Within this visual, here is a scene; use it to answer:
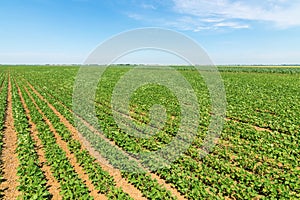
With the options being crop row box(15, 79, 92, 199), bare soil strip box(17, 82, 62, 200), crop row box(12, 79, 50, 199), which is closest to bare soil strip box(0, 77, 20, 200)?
crop row box(12, 79, 50, 199)

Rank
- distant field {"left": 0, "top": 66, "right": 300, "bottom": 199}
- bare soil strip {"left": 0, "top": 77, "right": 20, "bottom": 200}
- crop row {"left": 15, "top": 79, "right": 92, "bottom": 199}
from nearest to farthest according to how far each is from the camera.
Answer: crop row {"left": 15, "top": 79, "right": 92, "bottom": 199}, distant field {"left": 0, "top": 66, "right": 300, "bottom": 199}, bare soil strip {"left": 0, "top": 77, "right": 20, "bottom": 200}

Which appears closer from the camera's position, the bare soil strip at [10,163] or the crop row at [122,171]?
the crop row at [122,171]

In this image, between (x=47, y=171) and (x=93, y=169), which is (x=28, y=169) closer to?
(x=47, y=171)

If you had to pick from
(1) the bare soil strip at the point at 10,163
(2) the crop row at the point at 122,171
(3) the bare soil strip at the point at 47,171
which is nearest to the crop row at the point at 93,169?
(2) the crop row at the point at 122,171

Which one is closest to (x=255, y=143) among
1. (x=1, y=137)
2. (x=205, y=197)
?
(x=205, y=197)

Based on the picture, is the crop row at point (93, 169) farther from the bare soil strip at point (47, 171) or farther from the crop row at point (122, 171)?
the bare soil strip at point (47, 171)

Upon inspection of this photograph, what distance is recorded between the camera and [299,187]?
601 cm

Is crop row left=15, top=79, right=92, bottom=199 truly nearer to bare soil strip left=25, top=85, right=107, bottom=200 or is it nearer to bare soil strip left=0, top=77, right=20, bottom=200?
bare soil strip left=25, top=85, right=107, bottom=200

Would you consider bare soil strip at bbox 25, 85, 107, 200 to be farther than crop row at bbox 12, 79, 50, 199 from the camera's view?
Yes

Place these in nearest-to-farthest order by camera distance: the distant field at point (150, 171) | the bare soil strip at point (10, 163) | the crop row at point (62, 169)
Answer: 1. the crop row at point (62, 169)
2. the distant field at point (150, 171)
3. the bare soil strip at point (10, 163)

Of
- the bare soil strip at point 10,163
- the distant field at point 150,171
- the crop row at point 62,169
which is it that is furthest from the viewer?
the bare soil strip at point 10,163

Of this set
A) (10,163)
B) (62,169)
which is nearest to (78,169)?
(62,169)

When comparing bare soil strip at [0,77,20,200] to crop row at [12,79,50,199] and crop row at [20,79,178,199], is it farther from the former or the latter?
crop row at [20,79,178,199]

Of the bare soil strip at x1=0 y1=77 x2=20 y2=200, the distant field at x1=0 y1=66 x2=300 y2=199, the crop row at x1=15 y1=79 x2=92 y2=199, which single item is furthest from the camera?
the bare soil strip at x1=0 y1=77 x2=20 y2=200
